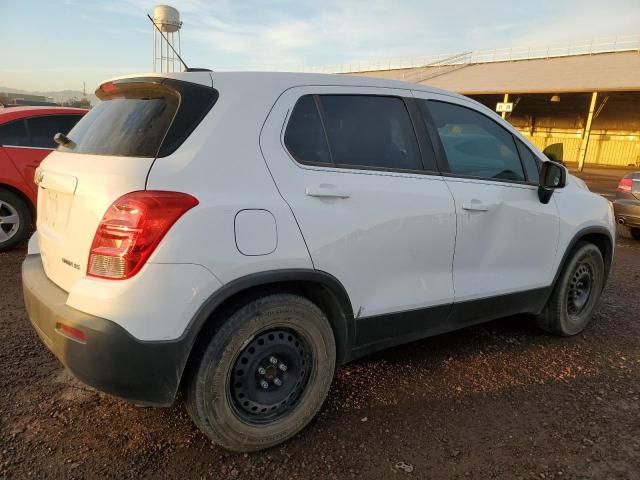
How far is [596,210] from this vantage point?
389 centimetres

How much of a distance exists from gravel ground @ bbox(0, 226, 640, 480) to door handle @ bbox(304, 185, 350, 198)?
1.23 m

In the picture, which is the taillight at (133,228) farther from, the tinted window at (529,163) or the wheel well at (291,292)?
the tinted window at (529,163)

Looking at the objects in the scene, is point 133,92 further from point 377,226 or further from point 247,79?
point 377,226

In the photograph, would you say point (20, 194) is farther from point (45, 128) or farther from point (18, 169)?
point (45, 128)

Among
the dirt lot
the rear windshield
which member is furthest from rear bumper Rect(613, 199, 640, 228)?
the rear windshield

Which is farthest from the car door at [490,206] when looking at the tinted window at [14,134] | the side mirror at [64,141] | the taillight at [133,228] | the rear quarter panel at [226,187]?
the tinted window at [14,134]

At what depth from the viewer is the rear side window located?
2.43 metres

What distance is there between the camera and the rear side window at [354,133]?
243 centimetres

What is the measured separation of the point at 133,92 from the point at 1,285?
3.10 m

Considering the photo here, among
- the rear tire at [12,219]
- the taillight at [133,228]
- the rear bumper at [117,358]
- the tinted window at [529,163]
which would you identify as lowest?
the rear tire at [12,219]

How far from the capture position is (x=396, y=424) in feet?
8.73

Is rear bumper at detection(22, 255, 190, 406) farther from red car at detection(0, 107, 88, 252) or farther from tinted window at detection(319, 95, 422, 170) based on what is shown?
red car at detection(0, 107, 88, 252)

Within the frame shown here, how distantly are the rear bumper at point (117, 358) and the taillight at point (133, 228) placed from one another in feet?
0.72

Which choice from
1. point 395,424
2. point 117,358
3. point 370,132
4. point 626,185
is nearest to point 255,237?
point 117,358
